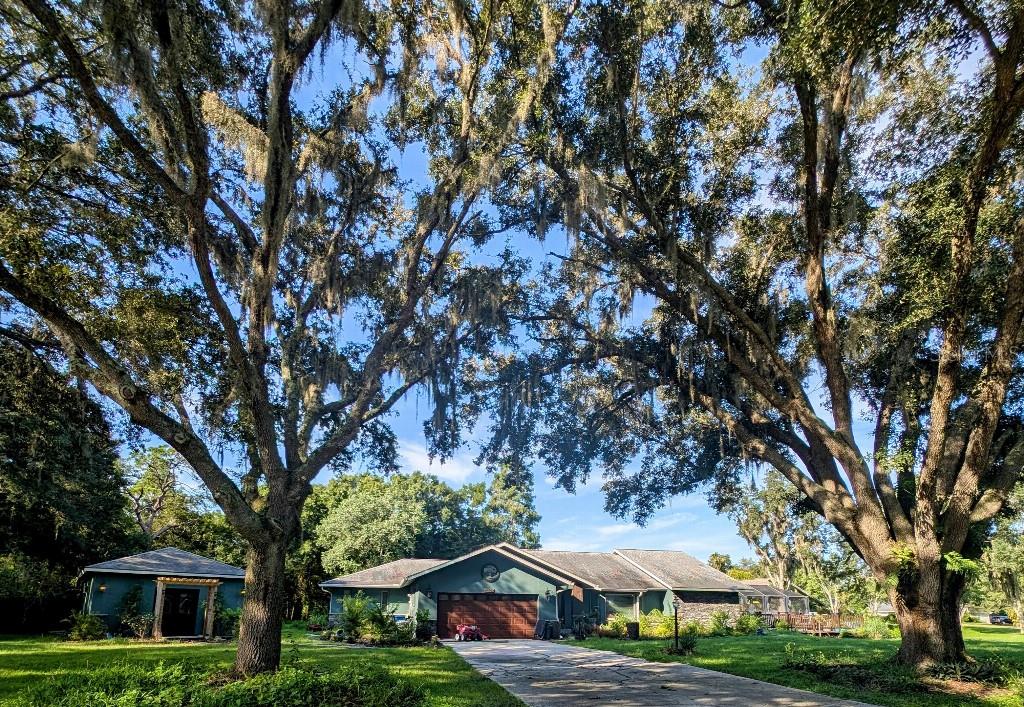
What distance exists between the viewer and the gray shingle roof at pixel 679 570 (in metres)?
31.2

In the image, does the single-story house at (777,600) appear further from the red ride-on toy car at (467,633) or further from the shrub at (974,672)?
the shrub at (974,672)

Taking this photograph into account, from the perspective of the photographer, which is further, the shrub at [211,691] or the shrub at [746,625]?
the shrub at [746,625]

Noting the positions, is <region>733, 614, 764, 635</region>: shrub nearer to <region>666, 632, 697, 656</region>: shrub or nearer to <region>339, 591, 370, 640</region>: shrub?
<region>666, 632, 697, 656</region>: shrub

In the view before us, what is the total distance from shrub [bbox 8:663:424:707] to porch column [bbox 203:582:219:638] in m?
14.4

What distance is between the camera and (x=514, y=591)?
27.0 metres

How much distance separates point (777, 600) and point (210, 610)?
3329 centimetres

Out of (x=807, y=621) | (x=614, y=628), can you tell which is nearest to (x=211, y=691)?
(x=614, y=628)

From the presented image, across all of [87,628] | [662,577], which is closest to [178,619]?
[87,628]

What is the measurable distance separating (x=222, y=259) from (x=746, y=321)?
35.2 feet

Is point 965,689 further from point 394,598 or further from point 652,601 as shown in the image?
point 652,601

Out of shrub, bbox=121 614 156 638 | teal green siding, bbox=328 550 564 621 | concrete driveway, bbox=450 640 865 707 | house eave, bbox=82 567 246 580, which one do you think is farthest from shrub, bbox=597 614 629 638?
shrub, bbox=121 614 156 638

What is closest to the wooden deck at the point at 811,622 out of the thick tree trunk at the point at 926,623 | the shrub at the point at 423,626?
the shrub at the point at 423,626

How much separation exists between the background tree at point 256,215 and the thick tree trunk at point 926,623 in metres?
10.3

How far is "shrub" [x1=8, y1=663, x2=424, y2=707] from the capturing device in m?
6.65
